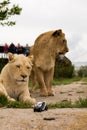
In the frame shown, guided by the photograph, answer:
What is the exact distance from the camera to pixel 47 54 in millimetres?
14320

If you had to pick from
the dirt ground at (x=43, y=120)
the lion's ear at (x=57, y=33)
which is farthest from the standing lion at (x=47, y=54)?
the dirt ground at (x=43, y=120)

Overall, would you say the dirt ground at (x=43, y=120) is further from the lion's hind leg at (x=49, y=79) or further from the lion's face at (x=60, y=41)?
the lion's face at (x=60, y=41)

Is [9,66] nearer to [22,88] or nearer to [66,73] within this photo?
[22,88]

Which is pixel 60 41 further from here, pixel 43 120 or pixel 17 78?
pixel 43 120

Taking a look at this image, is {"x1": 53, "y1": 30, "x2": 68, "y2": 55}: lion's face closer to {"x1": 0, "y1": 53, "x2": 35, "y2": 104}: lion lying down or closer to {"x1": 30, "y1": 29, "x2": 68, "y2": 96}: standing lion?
{"x1": 30, "y1": 29, "x2": 68, "y2": 96}: standing lion

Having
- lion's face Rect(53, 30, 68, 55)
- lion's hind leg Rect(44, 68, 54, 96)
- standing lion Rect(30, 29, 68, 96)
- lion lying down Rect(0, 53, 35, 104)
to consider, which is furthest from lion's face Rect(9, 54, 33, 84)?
lion's face Rect(53, 30, 68, 55)

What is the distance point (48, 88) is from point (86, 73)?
13.7 m

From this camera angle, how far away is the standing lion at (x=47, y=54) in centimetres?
1429

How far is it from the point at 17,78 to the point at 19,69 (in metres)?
0.19

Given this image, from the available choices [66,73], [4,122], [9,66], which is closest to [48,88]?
[9,66]

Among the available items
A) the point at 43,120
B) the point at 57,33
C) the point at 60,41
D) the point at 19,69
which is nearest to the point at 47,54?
the point at 60,41

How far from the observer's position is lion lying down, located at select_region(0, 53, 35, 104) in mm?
10906

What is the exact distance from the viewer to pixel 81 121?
6531 millimetres

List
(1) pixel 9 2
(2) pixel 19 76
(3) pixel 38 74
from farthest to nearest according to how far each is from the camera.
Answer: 1. (1) pixel 9 2
2. (3) pixel 38 74
3. (2) pixel 19 76
